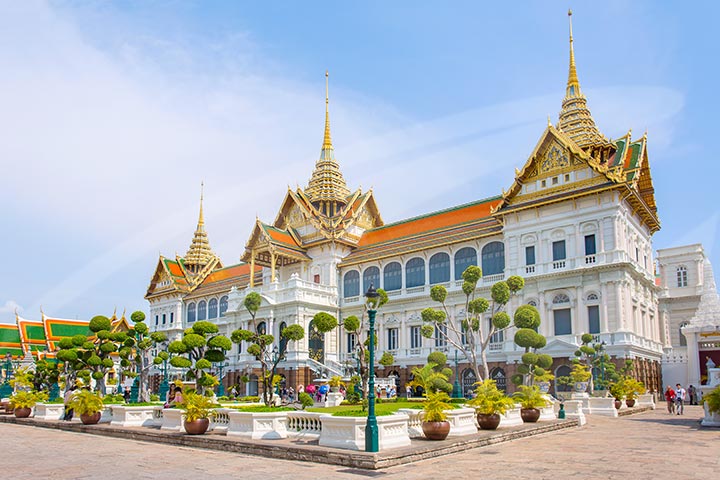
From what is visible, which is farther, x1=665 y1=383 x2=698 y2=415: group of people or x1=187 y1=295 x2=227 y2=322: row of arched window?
x1=187 y1=295 x2=227 y2=322: row of arched window

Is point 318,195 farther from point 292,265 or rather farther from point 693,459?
point 693,459

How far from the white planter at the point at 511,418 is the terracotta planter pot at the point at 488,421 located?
971 millimetres

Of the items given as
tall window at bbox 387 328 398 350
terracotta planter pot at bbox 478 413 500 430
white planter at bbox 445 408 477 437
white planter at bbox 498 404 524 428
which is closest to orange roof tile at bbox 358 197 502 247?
tall window at bbox 387 328 398 350

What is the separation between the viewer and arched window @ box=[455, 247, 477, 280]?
131 ft

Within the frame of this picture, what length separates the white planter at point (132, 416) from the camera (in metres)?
21.7

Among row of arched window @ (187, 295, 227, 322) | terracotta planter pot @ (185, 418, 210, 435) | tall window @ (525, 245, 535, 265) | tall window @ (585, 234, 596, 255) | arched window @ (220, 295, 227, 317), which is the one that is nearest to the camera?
terracotta planter pot @ (185, 418, 210, 435)

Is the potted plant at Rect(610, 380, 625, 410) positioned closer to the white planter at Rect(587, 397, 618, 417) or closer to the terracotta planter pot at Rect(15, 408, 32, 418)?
the white planter at Rect(587, 397, 618, 417)

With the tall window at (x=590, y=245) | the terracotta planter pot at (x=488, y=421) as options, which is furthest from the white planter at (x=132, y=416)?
the tall window at (x=590, y=245)

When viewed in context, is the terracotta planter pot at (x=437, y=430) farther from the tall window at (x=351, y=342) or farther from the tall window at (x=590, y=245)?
the tall window at (x=351, y=342)

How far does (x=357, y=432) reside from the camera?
578 inches

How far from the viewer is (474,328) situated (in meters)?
27.0

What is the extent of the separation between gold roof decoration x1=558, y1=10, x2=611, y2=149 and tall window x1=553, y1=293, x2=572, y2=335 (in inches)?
363

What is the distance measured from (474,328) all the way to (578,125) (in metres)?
18.7

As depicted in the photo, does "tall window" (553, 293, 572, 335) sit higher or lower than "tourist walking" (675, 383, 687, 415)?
higher
